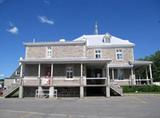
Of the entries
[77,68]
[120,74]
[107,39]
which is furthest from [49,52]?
[120,74]

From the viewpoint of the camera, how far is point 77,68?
84.6ft

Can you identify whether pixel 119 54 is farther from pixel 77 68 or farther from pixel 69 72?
pixel 69 72

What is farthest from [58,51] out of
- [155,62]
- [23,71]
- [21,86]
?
[155,62]

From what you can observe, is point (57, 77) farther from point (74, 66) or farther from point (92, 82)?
point (92, 82)

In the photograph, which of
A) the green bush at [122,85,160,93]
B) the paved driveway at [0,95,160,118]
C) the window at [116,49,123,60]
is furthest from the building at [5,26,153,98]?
the paved driveway at [0,95,160,118]

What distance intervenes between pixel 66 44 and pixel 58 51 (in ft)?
4.66

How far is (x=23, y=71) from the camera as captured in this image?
2650 cm

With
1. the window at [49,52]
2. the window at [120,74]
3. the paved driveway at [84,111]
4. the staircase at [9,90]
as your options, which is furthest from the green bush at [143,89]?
the staircase at [9,90]

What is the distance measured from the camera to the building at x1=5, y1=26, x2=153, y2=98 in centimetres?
2394

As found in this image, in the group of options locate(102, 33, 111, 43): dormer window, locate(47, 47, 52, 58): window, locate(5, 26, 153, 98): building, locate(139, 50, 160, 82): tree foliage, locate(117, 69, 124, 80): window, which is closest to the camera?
locate(5, 26, 153, 98): building

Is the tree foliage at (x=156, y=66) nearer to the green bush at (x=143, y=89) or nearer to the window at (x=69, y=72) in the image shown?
the green bush at (x=143, y=89)

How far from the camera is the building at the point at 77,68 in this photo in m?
23.9

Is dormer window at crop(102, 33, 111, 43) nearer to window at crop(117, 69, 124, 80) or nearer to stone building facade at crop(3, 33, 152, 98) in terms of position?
stone building facade at crop(3, 33, 152, 98)

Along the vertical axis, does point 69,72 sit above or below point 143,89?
above
